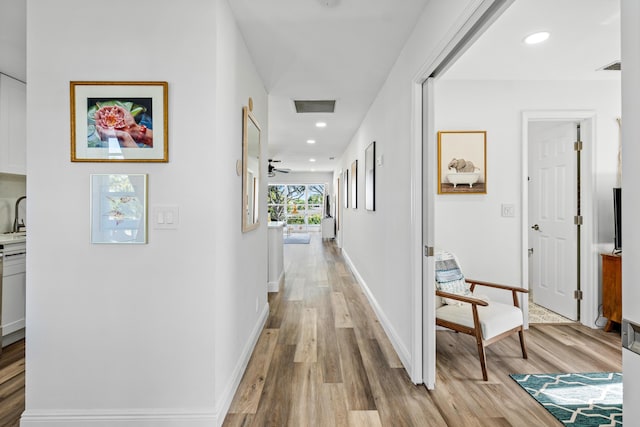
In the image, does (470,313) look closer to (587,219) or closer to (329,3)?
(587,219)

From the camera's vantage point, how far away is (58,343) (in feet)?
5.63

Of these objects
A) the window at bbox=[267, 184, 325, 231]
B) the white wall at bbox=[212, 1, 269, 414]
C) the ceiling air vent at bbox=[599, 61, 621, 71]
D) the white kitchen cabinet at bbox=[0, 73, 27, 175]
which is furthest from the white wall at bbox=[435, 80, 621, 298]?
the window at bbox=[267, 184, 325, 231]

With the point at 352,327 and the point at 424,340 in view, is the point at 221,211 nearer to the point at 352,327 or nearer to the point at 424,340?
the point at 424,340

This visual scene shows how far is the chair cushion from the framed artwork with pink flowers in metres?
2.20

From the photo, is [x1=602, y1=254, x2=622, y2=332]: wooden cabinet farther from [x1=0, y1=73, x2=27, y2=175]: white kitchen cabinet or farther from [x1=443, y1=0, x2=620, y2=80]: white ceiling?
[x1=0, y1=73, x2=27, y2=175]: white kitchen cabinet

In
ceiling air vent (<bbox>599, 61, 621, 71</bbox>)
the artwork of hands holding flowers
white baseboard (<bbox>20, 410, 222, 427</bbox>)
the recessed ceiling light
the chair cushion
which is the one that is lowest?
white baseboard (<bbox>20, 410, 222, 427</bbox>)

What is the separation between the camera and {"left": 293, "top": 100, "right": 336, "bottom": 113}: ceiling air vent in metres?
3.90

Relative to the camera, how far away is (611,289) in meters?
3.09

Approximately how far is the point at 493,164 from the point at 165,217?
2931 mm

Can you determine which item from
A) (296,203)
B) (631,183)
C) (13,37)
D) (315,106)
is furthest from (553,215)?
(296,203)

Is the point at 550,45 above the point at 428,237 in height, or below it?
above

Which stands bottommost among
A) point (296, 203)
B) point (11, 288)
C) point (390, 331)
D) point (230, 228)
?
point (390, 331)

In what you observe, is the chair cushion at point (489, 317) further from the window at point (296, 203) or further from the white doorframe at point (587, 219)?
the window at point (296, 203)

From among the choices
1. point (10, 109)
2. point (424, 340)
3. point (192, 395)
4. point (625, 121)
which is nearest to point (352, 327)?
point (424, 340)
